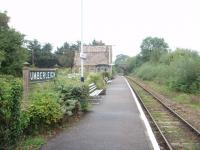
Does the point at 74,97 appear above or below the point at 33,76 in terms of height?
below

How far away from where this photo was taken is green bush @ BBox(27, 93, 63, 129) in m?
10.3

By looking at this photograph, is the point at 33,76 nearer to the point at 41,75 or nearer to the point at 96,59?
the point at 41,75

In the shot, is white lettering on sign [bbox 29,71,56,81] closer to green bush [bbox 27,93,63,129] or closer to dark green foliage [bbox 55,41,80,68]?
green bush [bbox 27,93,63,129]

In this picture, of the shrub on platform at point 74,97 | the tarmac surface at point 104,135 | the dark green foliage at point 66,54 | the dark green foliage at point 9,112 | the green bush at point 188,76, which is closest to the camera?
the dark green foliage at point 9,112

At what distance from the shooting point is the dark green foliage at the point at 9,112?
746 cm

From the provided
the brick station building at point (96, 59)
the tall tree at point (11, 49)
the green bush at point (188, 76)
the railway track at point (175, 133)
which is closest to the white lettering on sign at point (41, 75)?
the railway track at point (175, 133)

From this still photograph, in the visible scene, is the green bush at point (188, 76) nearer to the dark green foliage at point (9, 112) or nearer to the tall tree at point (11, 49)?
the dark green foliage at point (9, 112)

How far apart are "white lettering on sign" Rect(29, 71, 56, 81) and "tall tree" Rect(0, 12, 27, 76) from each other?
3265 cm

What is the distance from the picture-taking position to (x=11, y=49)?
165ft

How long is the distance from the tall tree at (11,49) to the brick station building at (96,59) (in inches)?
1409

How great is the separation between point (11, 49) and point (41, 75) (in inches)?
1468

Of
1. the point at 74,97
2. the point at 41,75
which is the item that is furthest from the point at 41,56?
the point at 41,75

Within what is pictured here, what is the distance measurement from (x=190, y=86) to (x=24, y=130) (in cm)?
2142

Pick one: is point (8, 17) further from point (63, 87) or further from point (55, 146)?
point (55, 146)
